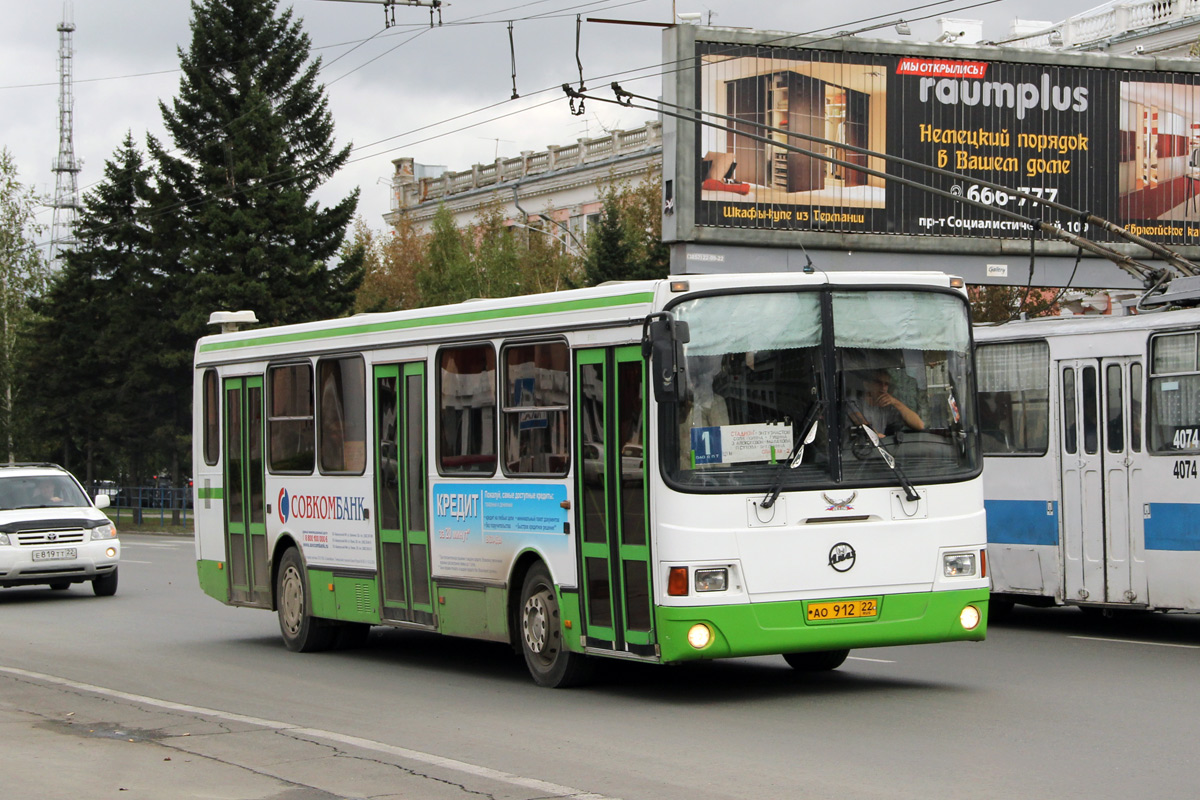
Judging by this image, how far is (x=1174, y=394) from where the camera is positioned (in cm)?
1511

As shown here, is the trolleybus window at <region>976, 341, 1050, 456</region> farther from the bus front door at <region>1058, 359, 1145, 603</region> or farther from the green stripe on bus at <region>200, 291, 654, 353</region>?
the green stripe on bus at <region>200, 291, 654, 353</region>

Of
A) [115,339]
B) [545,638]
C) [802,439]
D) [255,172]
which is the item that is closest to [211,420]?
[545,638]

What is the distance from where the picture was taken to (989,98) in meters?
27.0

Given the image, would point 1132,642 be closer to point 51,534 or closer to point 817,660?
point 817,660

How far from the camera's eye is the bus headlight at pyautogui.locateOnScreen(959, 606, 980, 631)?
1142 centimetres

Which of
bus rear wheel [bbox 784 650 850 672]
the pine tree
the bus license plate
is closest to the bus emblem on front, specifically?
the bus license plate

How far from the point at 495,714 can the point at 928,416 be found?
135 inches

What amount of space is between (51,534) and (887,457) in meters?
14.5

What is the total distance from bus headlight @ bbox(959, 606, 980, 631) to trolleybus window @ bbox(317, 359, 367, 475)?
Answer: 17.6 ft

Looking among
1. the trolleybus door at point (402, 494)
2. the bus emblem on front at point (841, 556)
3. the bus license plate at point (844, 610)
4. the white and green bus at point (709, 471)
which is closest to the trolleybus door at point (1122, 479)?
the white and green bus at point (709, 471)

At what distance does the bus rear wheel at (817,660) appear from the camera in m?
12.7

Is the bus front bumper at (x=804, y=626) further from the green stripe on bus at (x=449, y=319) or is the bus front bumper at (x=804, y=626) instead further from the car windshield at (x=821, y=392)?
the green stripe on bus at (x=449, y=319)

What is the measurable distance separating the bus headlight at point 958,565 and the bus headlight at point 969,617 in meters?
0.23

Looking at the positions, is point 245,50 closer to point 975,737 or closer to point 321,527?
point 321,527
